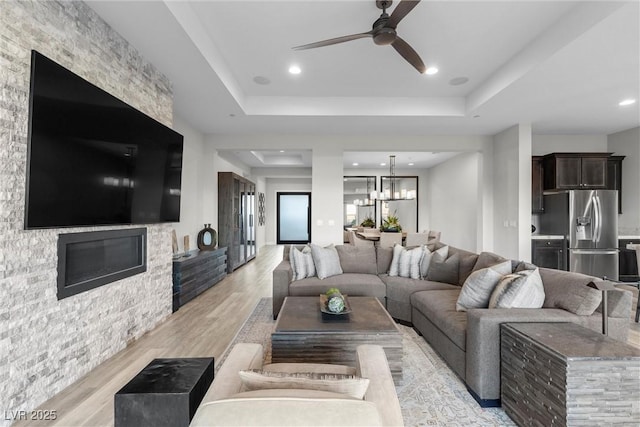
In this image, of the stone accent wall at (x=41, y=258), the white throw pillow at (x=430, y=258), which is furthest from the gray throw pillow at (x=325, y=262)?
the stone accent wall at (x=41, y=258)

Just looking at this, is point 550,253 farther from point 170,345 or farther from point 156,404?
point 156,404

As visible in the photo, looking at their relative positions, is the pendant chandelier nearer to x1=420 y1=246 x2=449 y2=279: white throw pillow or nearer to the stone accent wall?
x1=420 y1=246 x2=449 y2=279: white throw pillow

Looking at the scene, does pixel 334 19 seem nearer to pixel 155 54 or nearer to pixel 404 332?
pixel 155 54

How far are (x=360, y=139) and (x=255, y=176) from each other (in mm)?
5239

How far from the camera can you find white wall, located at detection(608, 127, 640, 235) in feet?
17.6

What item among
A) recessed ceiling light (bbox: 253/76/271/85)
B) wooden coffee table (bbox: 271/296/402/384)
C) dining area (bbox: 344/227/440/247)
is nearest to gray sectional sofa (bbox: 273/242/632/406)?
wooden coffee table (bbox: 271/296/402/384)

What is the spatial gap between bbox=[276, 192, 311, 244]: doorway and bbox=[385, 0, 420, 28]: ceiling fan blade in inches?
391

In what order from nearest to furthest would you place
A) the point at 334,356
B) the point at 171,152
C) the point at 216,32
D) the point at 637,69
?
the point at 334,356
the point at 216,32
the point at 637,69
the point at 171,152

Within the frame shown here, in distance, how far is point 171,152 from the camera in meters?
3.60

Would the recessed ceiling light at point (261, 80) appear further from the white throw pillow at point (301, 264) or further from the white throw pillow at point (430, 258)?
the white throw pillow at point (430, 258)

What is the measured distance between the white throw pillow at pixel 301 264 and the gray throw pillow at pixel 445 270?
1.48m

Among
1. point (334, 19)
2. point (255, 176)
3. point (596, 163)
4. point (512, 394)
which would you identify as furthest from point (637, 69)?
point (255, 176)

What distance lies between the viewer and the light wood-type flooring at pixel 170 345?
6.67 feet

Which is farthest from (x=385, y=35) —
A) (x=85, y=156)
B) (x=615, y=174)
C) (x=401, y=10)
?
(x=615, y=174)
